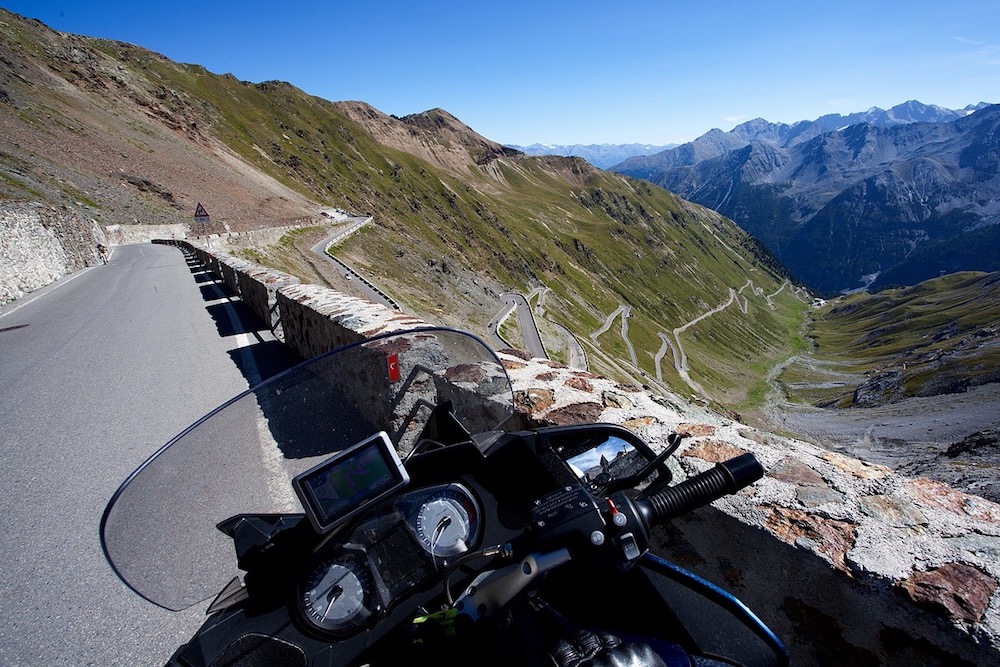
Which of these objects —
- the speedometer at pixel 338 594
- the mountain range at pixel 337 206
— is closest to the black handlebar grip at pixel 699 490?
the speedometer at pixel 338 594

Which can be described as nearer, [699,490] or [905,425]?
[699,490]

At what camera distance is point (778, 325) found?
591ft

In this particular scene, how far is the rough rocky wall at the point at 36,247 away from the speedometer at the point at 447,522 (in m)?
19.5

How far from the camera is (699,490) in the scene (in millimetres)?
1964

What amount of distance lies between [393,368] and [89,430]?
515 cm

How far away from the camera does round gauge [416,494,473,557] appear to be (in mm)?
2246

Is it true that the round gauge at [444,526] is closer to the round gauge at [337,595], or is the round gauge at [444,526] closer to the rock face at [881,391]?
the round gauge at [337,595]

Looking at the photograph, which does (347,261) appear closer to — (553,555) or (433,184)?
(553,555)

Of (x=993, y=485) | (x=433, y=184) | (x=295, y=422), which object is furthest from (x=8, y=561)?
(x=433, y=184)

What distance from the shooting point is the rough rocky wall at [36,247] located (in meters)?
15.8

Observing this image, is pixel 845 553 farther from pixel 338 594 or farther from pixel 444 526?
pixel 338 594

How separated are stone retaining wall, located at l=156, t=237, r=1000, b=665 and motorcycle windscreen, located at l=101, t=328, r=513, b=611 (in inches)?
53.4

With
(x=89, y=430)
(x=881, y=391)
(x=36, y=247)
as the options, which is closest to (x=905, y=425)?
(x=881, y=391)

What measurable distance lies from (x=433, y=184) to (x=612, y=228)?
80.4 metres
